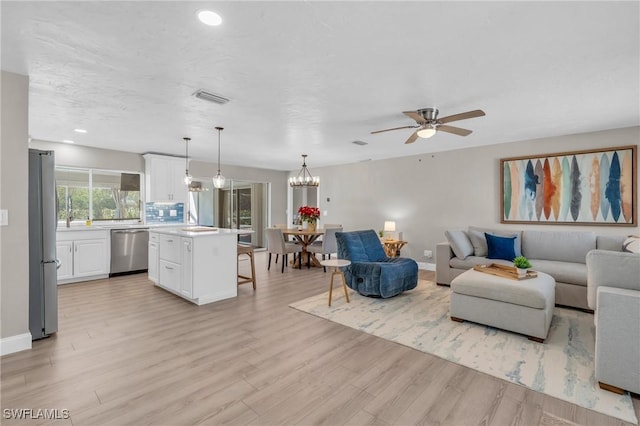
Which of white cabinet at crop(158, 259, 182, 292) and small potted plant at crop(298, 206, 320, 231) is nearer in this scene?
white cabinet at crop(158, 259, 182, 292)

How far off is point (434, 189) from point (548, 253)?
87.2 inches

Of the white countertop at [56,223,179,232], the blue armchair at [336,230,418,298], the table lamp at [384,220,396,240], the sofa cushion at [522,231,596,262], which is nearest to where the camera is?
the blue armchair at [336,230,418,298]

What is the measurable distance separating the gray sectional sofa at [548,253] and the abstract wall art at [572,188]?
373 millimetres

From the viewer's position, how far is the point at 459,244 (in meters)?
4.66

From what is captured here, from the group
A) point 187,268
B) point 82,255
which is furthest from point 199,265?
point 82,255

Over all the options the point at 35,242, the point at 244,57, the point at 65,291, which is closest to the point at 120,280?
the point at 65,291

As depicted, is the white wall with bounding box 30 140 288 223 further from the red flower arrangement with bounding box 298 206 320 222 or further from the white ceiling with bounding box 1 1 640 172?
the red flower arrangement with bounding box 298 206 320 222

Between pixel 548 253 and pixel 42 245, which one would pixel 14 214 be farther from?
pixel 548 253

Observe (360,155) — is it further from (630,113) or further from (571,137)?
(630,113)

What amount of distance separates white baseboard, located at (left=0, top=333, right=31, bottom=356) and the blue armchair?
11.2 feet

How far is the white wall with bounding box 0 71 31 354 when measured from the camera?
2.52 metres

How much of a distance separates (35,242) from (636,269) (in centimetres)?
498

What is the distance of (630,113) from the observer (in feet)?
11.9

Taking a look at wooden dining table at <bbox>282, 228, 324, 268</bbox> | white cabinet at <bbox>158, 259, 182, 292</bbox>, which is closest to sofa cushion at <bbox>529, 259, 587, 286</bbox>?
wooden dining table at <bbox>282, 228, 324, 268</bbox>
